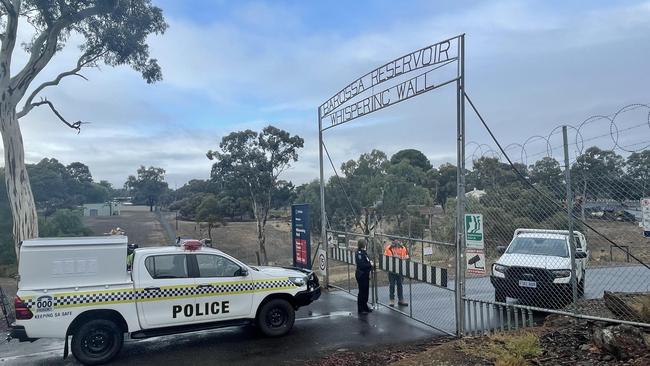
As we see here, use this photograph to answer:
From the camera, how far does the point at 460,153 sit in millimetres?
7645

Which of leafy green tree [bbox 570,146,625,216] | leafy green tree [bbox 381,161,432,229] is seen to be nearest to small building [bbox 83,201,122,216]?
leafy green tree [bbox 381,161,432,229]

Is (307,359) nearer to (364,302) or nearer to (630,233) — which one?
(364,302)

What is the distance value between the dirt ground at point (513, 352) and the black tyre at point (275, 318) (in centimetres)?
146

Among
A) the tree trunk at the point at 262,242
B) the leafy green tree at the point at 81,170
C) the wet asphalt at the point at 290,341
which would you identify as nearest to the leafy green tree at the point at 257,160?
the tree trunk at the point at 262,242

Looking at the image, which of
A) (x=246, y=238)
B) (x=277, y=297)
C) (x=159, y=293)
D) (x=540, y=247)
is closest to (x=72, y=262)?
(x=159, y=293)

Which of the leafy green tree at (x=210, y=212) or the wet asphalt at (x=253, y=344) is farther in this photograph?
the leafy green tree at (x=210, y=212)

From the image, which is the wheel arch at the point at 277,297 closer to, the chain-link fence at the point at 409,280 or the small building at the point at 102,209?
the chain-link fence at the point at 409,280

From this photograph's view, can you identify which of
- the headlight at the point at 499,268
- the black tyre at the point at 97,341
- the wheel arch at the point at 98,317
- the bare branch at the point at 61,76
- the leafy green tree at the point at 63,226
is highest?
the bare branch at the point at 61,76

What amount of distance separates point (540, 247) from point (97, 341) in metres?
9.15

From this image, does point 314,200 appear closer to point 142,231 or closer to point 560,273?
point 142,231

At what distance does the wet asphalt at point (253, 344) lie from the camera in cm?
741

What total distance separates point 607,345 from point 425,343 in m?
2.92

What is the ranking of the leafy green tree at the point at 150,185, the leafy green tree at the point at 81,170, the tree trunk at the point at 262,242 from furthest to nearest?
1. the leafy green tree at the point at 150,185
2. the leafy green tree at the point at 81,170
3. the tree trunk at the point at 262,242

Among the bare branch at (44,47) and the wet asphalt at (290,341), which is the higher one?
the bare branch at (44,47)
